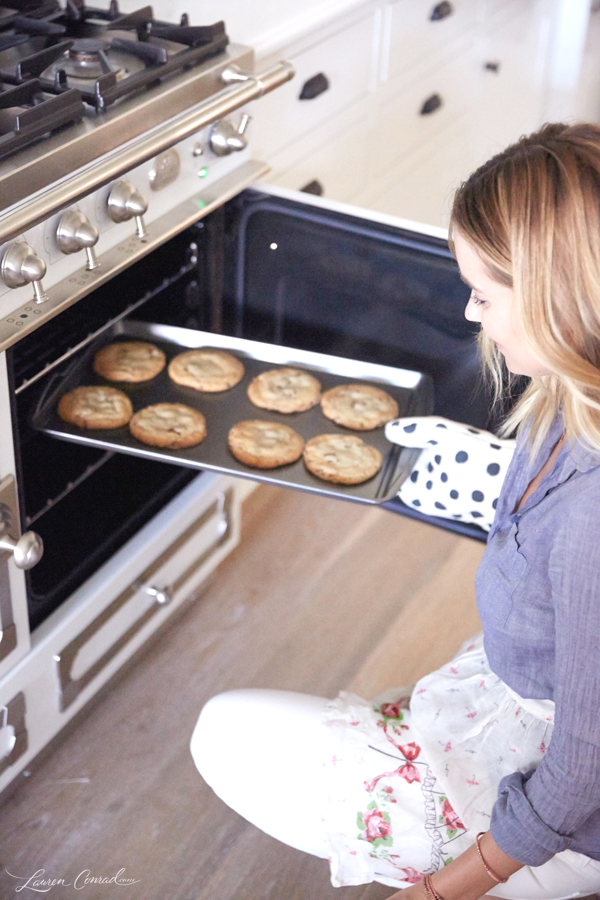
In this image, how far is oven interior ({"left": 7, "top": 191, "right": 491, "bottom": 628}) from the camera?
1312mm

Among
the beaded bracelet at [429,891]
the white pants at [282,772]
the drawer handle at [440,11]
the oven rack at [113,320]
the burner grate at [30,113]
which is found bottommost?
the white pants at [282,772]

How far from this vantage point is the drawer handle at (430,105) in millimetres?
2227

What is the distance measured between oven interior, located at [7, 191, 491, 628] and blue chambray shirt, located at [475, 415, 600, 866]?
36 centimetres

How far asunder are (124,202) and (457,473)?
57cm

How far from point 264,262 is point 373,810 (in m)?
0.85

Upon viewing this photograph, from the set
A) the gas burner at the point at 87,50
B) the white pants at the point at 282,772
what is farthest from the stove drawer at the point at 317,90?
the white pants at the point at 282,772

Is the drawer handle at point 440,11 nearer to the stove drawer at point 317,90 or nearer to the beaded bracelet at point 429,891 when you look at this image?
Result: the stove drawer at point 317,90

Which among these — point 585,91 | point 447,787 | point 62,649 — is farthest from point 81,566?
point 585,91

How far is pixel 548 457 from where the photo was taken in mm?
1016

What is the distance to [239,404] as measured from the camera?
1439 millimetres

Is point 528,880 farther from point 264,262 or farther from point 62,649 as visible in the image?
point 264,262

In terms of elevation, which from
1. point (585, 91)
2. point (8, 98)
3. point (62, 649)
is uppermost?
point (8, 98)

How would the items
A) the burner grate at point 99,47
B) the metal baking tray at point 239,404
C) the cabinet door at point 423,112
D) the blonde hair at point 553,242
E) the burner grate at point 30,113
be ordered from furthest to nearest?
the cabinet door at point 423,112 < the metal baking tray at point 239,404 < the burner grate at point 99,47 < the burner grate at point 30,113 < the blonde hair at point 553,242

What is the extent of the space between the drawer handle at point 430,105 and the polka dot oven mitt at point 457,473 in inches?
49.6
